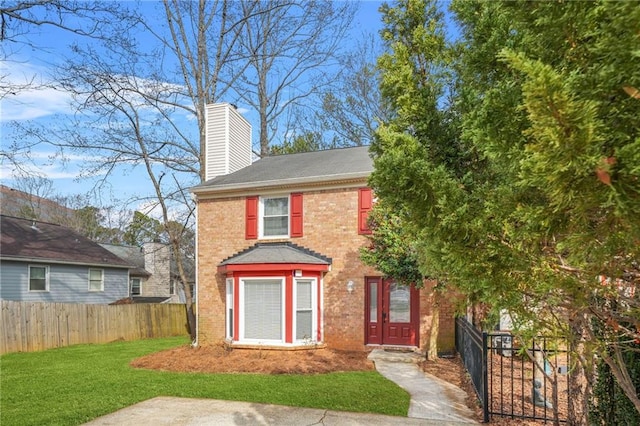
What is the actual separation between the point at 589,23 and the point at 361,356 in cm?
1039

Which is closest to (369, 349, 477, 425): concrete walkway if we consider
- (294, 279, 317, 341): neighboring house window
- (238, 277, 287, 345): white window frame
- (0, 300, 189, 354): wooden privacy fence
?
(294, 279, 317, 341): neighboring house window

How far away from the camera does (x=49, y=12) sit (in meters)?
9.37

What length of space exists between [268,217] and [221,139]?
3.88 meters

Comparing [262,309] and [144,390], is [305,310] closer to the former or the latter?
[262,309]

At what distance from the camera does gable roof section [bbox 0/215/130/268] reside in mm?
17516

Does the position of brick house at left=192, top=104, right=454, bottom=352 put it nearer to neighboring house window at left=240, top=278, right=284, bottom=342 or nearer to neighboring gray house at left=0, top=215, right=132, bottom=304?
neighboring house window at left=240, top=278, right=284, bottom=342

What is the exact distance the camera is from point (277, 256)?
11.9 m

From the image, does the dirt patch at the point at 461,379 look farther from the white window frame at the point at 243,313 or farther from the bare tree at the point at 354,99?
the bare tree at the point at 354,99

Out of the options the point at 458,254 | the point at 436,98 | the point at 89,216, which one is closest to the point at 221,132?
the point at 436,98

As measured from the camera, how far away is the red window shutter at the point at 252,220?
42.9ft

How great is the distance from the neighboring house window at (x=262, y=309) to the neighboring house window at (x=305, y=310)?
0.46 m

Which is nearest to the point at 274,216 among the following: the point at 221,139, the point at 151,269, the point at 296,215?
the point at 296,215

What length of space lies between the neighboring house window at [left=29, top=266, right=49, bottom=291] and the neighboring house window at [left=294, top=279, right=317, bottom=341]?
13198 millimetres

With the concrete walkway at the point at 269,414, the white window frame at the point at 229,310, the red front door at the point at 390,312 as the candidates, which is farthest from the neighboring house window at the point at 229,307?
the concrete walkway at the point at 269,414
